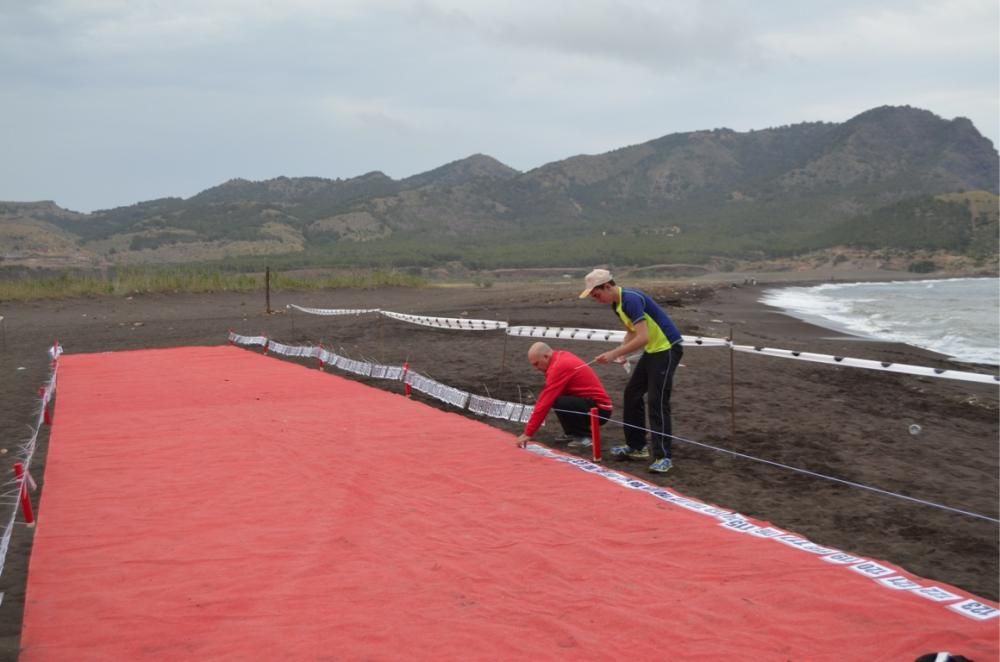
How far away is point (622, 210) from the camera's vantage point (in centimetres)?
14962

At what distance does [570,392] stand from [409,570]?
3676 millimetres

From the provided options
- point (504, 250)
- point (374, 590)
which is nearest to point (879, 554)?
point (374, 590)

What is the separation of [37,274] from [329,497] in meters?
45.1

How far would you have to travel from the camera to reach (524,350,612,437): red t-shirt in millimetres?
7590

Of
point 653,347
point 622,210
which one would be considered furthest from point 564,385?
point 622,210

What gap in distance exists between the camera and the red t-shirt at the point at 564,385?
7590 millimetres

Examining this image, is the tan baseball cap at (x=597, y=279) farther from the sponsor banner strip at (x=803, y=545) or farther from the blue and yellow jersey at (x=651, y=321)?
the sponsor banner strip at (x=803, y=545)

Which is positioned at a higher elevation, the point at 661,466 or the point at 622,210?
the point at 622,210

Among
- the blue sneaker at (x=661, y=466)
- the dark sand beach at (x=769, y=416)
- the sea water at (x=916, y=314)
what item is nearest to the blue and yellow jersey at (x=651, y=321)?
the blue sneaker at (x=661, y=466)

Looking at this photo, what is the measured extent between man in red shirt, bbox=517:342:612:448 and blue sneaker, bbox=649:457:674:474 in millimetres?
728

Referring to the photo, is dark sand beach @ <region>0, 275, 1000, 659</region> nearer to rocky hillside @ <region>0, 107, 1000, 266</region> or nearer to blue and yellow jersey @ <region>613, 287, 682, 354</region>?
blue and yellow jersey @ <region>613, 287, 682, 354</region>

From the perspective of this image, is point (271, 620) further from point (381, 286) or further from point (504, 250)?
point (504, 250)

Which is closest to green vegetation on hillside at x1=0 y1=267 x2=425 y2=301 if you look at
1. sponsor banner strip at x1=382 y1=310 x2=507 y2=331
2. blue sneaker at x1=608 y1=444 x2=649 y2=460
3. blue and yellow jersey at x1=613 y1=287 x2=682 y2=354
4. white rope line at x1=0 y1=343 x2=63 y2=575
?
sponsor banner strip at x1=382 y1=310 x2=507 y2=331

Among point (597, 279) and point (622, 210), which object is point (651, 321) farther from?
point (622, 210)
